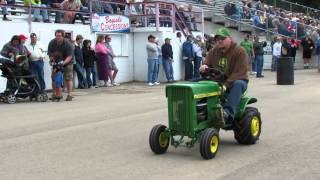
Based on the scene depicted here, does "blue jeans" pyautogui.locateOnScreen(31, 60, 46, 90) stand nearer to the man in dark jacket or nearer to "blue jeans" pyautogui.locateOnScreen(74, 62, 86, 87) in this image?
"blue jeans" pyautogui.locateOnScreen(74, 62, 86, 87)

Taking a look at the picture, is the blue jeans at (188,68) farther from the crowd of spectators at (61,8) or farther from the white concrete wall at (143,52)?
the crowd of spectators at (61,8)

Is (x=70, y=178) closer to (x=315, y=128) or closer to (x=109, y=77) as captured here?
(x=315, y=128)

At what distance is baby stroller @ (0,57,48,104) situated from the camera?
14930mm

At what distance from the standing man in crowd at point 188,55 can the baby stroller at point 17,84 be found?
28.9ft

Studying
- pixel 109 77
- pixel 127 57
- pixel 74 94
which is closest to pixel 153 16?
pixel 127 57

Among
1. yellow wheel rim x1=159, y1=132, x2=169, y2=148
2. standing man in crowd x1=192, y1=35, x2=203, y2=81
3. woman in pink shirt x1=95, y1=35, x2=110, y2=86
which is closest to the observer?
yellow wheel rim x1=159, y1=132, x2=169, y2=148

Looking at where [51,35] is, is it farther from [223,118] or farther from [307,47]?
[307,47]

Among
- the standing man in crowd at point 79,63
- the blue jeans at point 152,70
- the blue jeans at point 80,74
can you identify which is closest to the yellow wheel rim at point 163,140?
the standing man in crowd at point 79,63

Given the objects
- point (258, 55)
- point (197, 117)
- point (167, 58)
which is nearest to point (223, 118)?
point (197, 117)

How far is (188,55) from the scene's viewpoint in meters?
23.0

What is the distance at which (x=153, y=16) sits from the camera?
894 inches

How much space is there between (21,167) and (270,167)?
3.08 metres

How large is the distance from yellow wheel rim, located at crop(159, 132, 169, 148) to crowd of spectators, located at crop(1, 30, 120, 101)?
24.0 feet

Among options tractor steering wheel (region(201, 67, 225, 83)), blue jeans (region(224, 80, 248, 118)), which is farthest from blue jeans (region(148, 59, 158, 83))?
blue jeans (region(224, 80, 248, 118))
